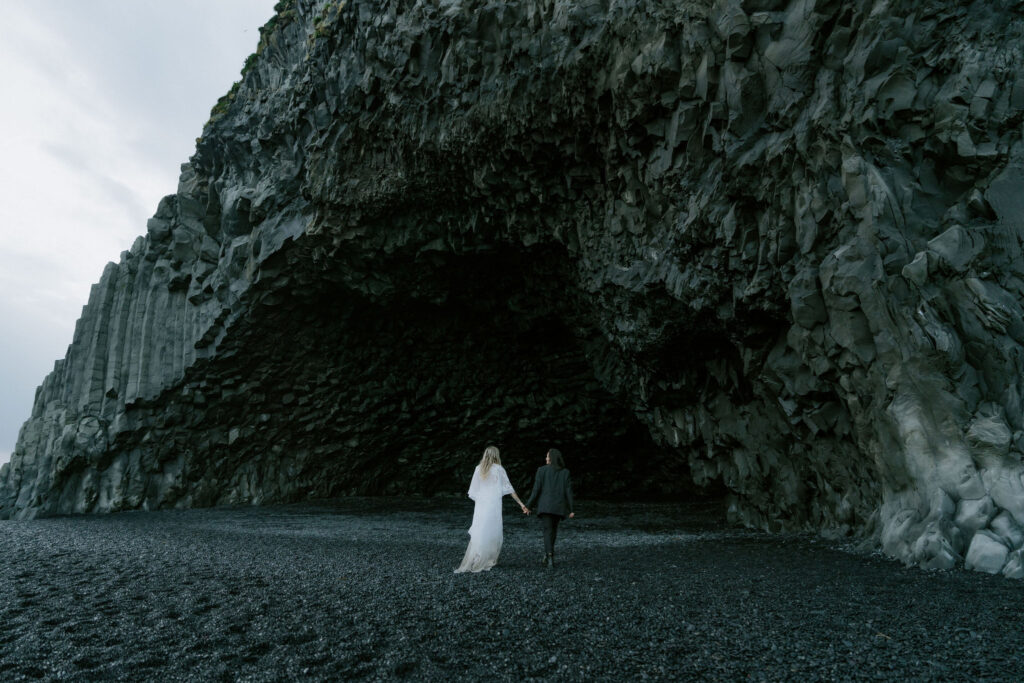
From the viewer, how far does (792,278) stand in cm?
1311

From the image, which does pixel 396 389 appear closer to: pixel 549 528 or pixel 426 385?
pixel 426 385

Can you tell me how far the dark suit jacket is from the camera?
10305 mm

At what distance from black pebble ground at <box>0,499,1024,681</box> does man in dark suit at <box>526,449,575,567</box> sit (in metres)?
0.63

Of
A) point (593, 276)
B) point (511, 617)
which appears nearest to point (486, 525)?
point (511, 617)

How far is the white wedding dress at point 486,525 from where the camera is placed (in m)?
10.4

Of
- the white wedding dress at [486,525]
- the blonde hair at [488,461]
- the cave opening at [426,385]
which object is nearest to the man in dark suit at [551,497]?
the white wedding dress at [486,525]

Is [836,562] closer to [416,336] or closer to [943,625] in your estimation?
[943,625]

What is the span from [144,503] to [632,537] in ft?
69.7

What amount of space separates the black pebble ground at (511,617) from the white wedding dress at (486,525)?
14.8 inches

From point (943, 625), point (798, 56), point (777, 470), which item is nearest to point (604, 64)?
point (798, 56)

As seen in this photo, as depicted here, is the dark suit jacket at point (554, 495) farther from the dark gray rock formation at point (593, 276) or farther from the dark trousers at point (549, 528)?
the dark gray rock formation at point (593, 276)

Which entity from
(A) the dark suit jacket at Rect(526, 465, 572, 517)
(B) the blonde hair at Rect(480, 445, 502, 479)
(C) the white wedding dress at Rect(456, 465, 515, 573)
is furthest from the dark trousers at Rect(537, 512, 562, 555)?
(B) the blonde hair at Rect(480, 445, 502, 479)

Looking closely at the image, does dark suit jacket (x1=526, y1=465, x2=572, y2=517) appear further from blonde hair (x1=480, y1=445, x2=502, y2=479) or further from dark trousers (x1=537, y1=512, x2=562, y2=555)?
blonde hair (x1=480, y1=445, x2=502, y2=479)

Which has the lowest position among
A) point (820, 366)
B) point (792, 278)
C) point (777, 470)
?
point (777, 470)
